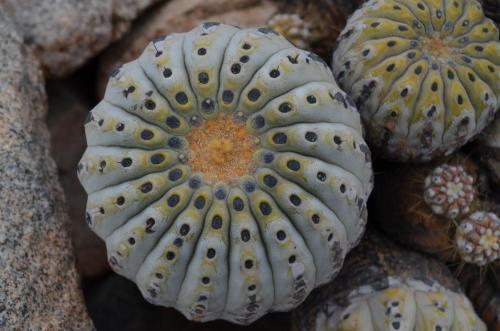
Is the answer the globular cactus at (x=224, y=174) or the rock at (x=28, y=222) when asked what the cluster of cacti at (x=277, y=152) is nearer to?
the globular cactus at (x=224, y=174)

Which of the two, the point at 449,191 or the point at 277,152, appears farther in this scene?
the point at 449,191

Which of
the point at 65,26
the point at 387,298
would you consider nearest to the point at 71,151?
the point at 65,26

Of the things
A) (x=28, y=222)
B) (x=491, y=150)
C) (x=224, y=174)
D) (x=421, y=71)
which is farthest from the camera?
(x=491, y=150)

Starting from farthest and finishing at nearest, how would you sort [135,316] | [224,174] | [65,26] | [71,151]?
[71,151] → [135,316] → [65,26] → [224,174]

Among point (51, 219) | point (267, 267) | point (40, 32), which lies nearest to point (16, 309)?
point (51, 219)

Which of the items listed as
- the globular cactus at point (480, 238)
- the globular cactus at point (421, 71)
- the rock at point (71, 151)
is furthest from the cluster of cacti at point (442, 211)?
the rock at point (71, 151)

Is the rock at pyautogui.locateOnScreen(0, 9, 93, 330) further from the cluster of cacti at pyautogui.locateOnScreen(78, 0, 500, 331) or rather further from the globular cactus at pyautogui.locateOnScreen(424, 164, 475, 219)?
the globular cactus at pyautogui.locateOnScreen(424, 164, 475, 219)

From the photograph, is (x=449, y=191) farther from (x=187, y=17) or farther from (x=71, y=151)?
(x=71, y=151)
